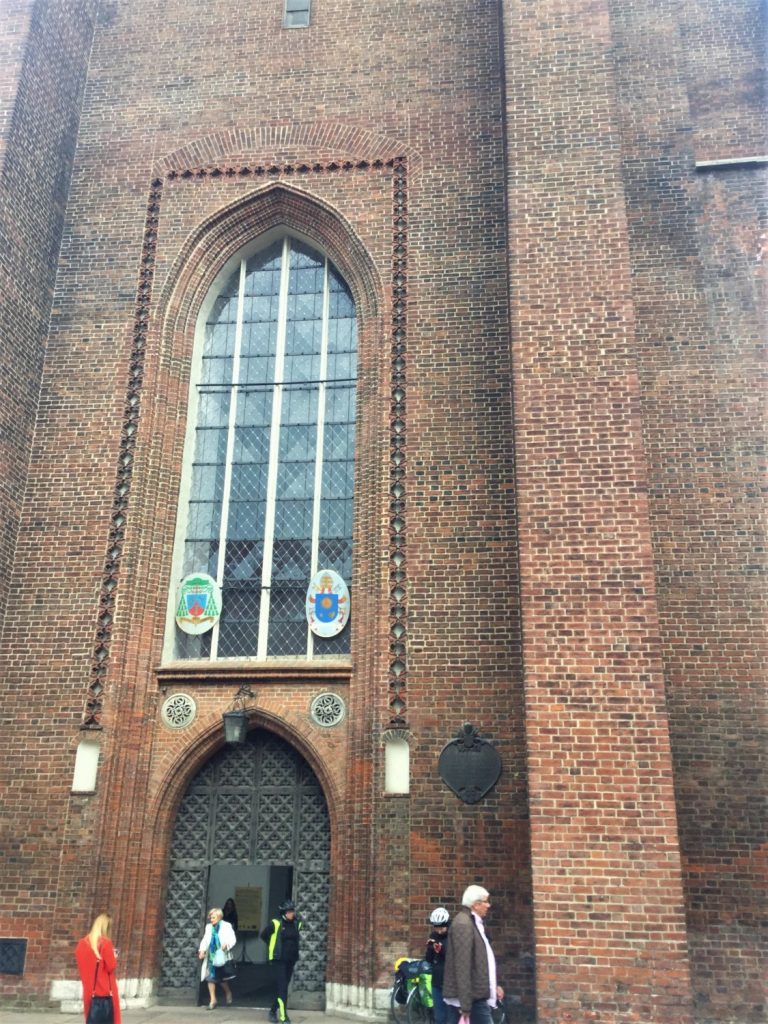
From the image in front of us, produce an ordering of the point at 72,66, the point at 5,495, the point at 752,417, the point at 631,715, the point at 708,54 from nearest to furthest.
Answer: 1. the point at 631,715
2. the point at 752,417
3. the point at 5,495
4. the point at 708,54
5. the point at 72,66

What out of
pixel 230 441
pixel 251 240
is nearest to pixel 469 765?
pixel 230 441

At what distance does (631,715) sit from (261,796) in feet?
13.6

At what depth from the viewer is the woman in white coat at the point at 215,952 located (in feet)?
29.8

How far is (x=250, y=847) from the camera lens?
31.8 feet

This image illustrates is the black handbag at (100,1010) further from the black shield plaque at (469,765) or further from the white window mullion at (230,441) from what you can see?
the white window mullion at (230,441)

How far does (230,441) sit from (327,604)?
7.90ft

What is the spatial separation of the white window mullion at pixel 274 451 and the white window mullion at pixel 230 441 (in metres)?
0.48

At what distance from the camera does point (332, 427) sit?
11.1 meters

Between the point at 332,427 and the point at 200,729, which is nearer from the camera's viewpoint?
the point at 200,729

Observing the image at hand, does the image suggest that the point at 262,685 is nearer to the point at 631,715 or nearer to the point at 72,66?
the point at 631,715

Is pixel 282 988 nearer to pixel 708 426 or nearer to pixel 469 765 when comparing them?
pixel 469 765

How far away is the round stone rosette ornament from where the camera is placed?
1016 centimetres

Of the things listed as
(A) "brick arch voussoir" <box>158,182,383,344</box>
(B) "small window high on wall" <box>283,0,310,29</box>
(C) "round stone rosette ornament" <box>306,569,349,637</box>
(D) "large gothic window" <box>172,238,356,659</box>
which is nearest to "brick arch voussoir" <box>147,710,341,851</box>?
(D) "large gothic window" <box>172,238,356,659</box>

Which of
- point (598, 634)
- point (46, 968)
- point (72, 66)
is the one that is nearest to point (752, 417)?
point (598, 634)
